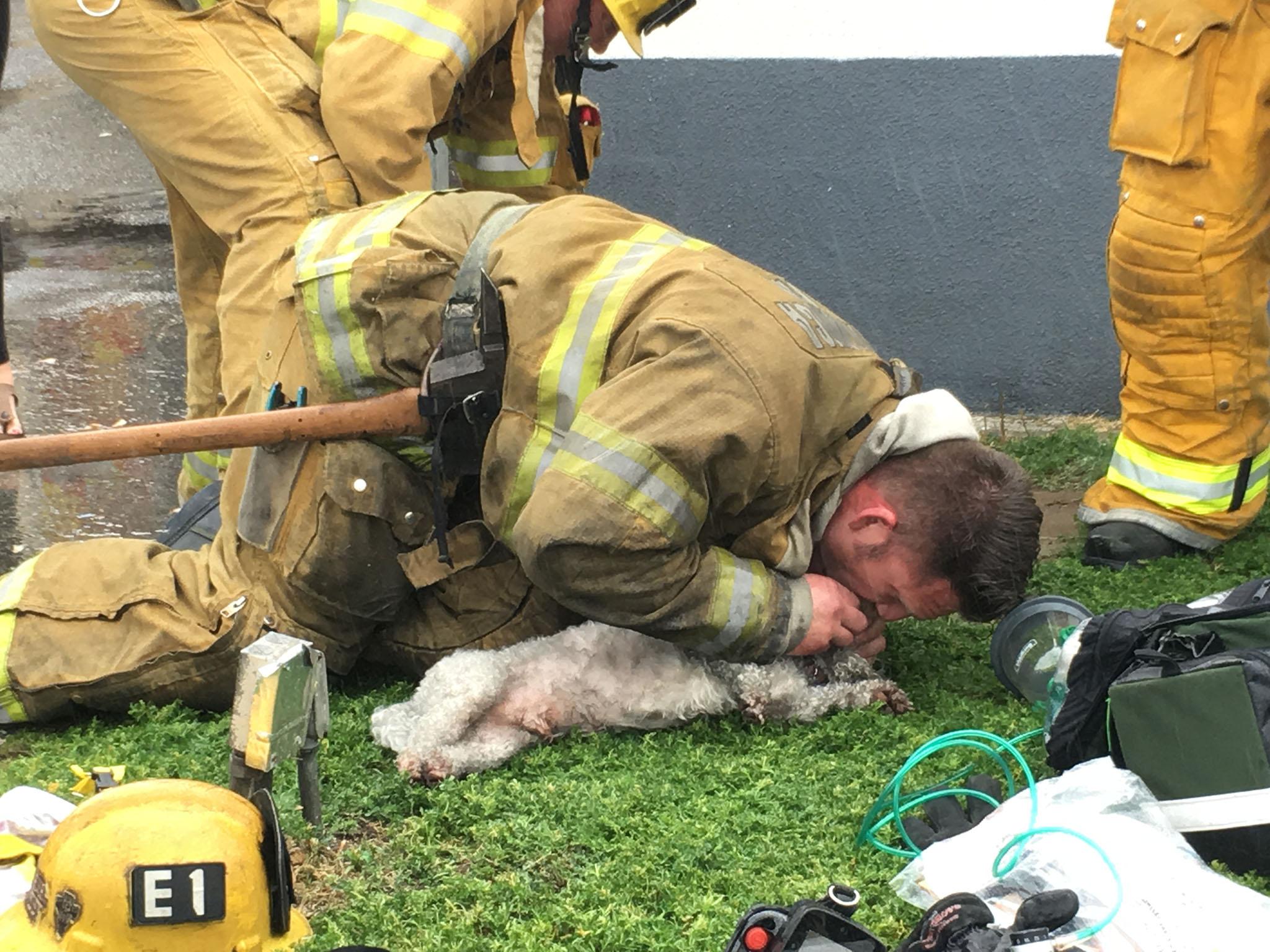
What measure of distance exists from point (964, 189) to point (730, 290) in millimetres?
2647

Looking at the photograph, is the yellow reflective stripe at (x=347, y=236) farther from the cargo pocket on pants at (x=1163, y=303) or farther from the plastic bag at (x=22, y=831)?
the cargo pocket on pants at (x=1163, y=303)

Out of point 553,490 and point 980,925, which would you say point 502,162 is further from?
point 980,925

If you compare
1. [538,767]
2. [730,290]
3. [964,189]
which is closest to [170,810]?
[538,767]

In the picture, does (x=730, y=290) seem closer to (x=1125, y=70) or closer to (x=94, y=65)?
(x=1125, y=70)

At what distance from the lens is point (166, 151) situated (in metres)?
3.71

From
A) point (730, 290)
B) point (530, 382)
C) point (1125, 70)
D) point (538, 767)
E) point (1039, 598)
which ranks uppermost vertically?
point (1125, 70)

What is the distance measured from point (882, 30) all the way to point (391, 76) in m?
2.12

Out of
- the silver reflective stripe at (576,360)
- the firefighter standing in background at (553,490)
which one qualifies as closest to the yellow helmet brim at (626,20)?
the firefighter standing in background at (553,490)

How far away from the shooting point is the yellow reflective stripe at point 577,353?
269cm

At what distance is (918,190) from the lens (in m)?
5.06

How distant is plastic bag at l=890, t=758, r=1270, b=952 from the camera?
1.95 metres

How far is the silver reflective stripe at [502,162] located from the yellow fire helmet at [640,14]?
0.43 metres

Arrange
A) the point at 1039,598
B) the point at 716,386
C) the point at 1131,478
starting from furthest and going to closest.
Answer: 1. the point at 1131,478
2. the point at 1039,598
3. the point at 716,386

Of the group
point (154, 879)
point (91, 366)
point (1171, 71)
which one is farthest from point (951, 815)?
point (91, 366)
